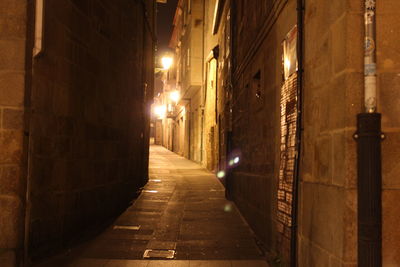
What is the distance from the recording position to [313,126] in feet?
12.0

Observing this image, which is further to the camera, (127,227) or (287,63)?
(127,227)

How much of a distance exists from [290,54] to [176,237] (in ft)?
11.4

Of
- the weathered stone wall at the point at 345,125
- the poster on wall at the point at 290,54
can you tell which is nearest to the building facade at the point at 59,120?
the poster on wall at the point at 290,54

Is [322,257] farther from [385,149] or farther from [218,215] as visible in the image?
[218,215]

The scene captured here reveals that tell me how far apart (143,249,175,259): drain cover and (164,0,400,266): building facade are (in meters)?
1.39

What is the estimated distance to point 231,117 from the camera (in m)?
9.90

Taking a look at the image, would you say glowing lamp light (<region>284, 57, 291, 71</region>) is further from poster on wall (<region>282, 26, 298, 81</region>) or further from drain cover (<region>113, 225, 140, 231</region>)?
drain cover (<region>113, 225, 140, 231</region>)

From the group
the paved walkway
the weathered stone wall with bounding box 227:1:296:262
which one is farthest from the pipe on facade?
the paved walkway

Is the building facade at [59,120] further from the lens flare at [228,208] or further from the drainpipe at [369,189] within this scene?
the drainpipe at [369,189]

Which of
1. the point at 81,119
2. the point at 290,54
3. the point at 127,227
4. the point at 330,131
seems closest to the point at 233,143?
the point at 127,227

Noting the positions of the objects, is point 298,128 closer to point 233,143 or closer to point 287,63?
point 287,63

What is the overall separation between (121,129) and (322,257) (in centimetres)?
572

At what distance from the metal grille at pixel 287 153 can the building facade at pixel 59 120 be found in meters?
3.00

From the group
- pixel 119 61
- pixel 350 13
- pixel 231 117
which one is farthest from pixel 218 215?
pixel 350 13
